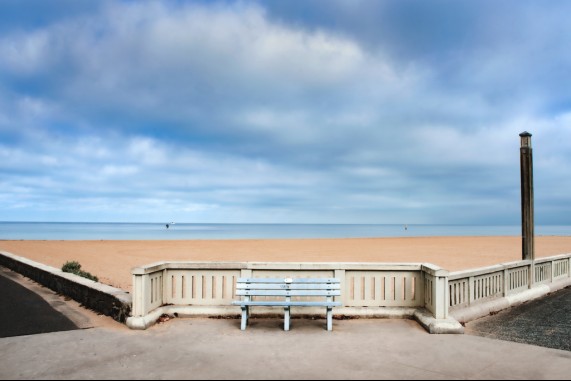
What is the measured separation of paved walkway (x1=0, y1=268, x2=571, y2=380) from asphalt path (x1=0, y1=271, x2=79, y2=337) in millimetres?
668

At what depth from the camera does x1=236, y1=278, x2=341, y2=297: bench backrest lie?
729cm

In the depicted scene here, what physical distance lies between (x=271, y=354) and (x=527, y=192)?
28.8 feet

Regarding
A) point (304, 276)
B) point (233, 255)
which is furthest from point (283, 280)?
point (233, 255)

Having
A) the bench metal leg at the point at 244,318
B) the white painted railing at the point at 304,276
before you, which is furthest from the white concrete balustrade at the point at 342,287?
the bench metal leg at the point at 244,318

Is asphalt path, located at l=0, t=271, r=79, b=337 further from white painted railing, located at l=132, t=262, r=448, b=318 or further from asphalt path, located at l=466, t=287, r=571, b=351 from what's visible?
asphalt path, located at l=466, t=287, r=571, b=351

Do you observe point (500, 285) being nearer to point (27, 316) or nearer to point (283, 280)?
point (283, 280)

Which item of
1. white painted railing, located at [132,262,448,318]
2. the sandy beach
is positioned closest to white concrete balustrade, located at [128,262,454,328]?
white painted railing, located at [132,262,448,318]

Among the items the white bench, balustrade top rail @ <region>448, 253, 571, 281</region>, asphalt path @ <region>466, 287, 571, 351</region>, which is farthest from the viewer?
balustrade top rail @ <region>448, 253, 571, 281</region>

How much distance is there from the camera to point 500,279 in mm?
9641

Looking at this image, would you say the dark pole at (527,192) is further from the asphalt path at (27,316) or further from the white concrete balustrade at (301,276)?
the asphalt path at (27,316)

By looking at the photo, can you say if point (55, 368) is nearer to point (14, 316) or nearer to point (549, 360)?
point (14, 316)

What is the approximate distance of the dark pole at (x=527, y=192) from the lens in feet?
36.7

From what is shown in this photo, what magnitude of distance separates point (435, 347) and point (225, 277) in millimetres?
3811

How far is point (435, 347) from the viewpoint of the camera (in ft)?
20.2
